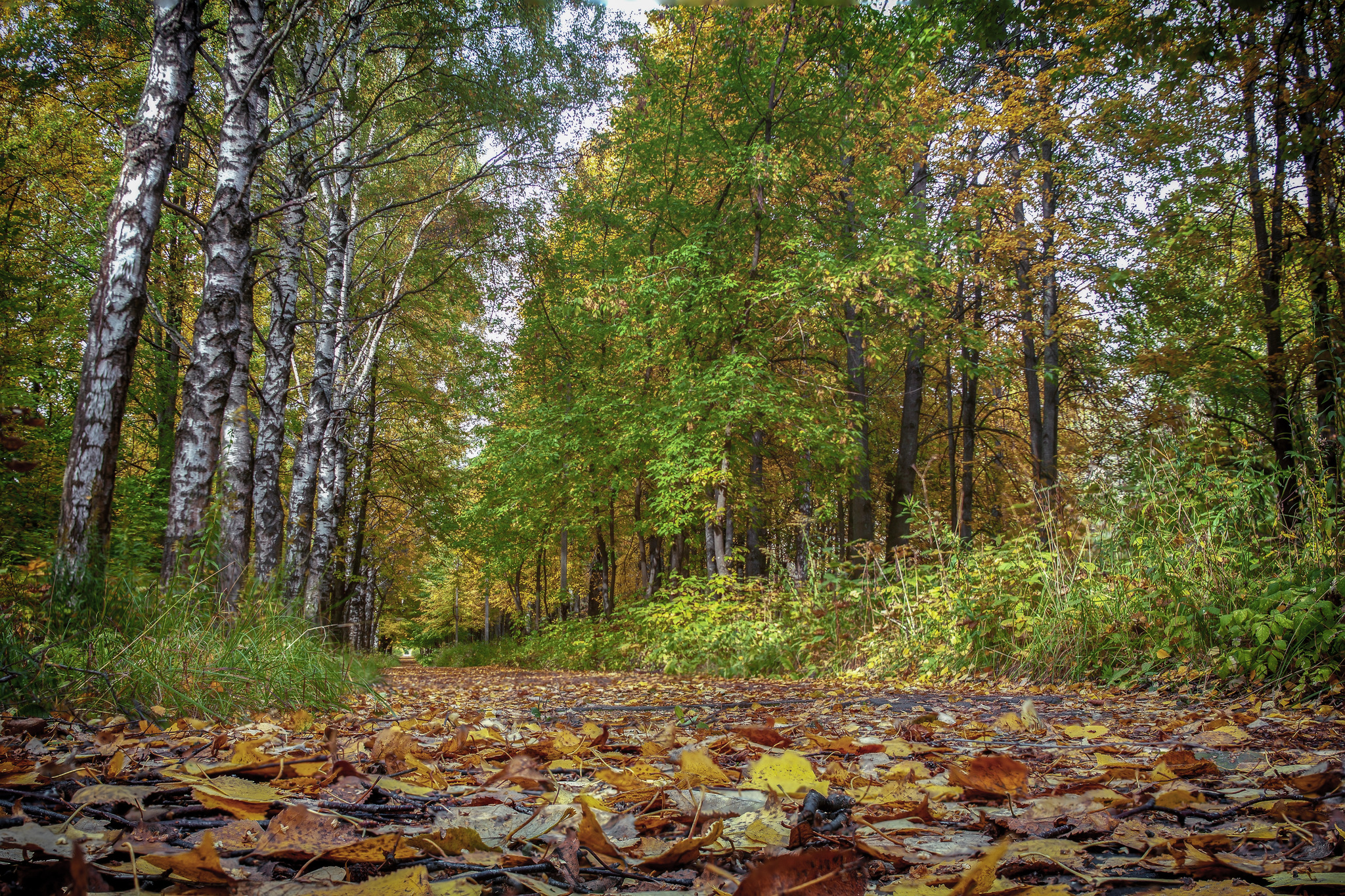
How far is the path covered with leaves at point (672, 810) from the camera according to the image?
923 millimetres

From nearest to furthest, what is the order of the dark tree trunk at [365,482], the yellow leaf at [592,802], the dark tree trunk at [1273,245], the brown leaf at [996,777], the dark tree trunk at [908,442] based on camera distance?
1. the yellow leaf at [592,802]
2. the brown leaf at [996,777]
3. the dark tree trunk at [1273,245]
4. the dark tree trunk at [908,442]
5. the dark tree trunk at [365,482]

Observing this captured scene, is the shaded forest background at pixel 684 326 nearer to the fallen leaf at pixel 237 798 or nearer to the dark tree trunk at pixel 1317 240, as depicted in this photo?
the dark tree trunk at pixel 1317 240

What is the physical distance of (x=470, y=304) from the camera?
42.5 feet

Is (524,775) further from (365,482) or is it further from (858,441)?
(365,482)

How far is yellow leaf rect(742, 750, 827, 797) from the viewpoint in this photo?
1501mm

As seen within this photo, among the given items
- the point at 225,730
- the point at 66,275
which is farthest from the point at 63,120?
the point at 225,730

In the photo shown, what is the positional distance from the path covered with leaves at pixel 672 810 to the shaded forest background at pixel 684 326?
1.35 m

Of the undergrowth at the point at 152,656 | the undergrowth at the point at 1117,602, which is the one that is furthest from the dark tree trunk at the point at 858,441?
the undergrowth at the point at 152,656

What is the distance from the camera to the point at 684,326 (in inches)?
432

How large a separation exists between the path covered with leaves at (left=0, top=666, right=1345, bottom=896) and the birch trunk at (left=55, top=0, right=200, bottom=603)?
1737mm

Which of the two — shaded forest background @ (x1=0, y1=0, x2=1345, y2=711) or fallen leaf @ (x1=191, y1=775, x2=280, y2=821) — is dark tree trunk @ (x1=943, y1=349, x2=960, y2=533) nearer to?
shaded forest background @ (x1=0, y1=0, x2=1345, y2=711)

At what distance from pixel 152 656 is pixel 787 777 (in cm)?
286

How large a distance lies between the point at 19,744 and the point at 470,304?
11764 millimetres

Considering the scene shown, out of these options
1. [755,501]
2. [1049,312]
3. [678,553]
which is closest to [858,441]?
[755,501]
